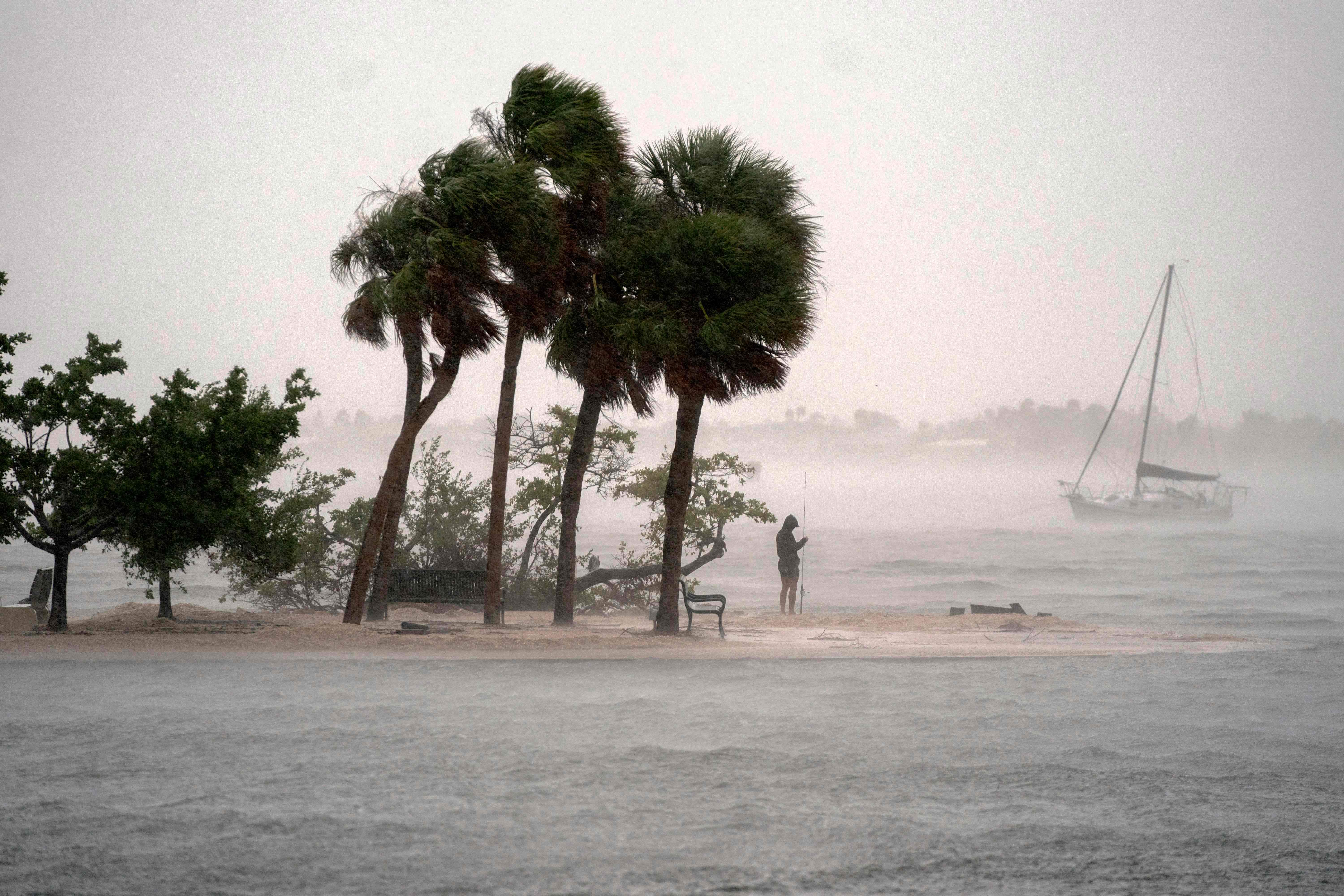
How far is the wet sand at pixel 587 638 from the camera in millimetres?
15438

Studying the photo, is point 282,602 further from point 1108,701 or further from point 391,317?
point 1108,701

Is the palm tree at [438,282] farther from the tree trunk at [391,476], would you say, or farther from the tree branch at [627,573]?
the tree branch at [627,573]

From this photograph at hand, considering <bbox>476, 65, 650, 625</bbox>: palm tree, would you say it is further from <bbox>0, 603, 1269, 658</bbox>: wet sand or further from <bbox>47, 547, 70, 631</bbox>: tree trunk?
<bbox>47, 547, 70, 631</bbox>: tree trunk

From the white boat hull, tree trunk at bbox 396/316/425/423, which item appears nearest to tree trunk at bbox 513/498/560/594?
tree trunk at bbox 396/316/425/423

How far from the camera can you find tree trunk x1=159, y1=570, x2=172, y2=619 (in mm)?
19125

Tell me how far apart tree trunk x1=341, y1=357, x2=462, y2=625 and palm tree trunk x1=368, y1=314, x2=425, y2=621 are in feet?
0.95

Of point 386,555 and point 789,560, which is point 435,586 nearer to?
point 386,555

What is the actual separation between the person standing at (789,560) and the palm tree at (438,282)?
9.51 metres

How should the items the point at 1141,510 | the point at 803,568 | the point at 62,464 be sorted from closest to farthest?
the point at 62,464, the point at 803,568, the point at 1141,510

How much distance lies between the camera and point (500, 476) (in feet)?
64.7

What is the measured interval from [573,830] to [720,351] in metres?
11.7

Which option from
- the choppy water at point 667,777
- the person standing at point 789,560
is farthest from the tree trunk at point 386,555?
the person standing at point 789,560

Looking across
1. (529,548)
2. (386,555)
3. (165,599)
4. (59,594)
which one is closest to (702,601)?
(386,555)

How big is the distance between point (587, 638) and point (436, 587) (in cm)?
425
